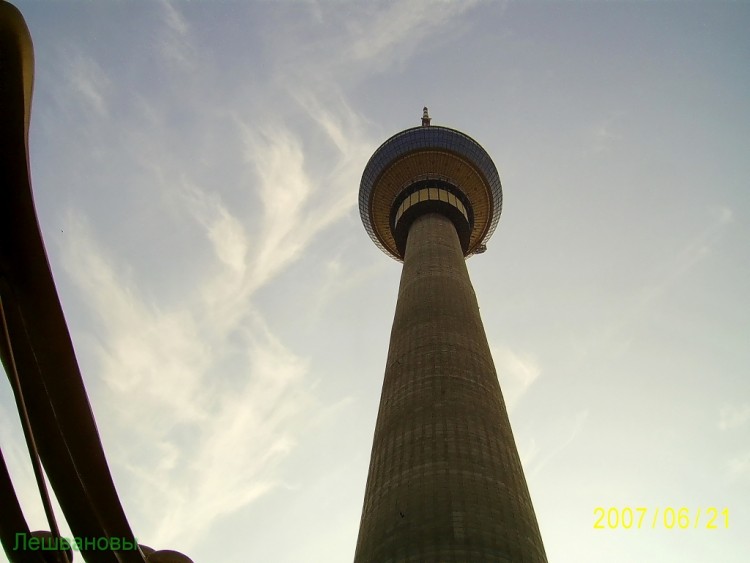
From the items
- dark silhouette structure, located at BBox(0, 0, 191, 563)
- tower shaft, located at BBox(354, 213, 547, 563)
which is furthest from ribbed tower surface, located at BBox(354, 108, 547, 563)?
dark silhouette structure, located at BBox(0, 0, 191, 563)

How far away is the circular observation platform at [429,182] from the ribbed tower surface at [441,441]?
182cm

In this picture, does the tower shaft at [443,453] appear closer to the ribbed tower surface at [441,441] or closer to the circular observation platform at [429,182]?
the ribbed tower surface at [441,441]

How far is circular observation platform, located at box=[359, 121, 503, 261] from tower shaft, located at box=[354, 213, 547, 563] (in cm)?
984

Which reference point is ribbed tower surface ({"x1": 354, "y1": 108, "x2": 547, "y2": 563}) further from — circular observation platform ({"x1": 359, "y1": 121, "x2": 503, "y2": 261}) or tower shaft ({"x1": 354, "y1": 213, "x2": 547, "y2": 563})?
circular observation platform ({"x1": 359, "y1": 121, "x2": 503, "y2": 261})

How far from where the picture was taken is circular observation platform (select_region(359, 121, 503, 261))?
3322cm

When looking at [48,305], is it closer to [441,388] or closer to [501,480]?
[501,480]

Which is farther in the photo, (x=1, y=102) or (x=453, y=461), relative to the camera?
(x=453, y=461)

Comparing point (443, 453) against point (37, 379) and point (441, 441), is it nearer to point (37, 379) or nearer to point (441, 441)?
point (441, 441)

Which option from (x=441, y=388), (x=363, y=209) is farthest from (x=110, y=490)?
(x=363, y=209)

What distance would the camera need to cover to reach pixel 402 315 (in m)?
23.3

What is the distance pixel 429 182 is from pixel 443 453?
21328 mm

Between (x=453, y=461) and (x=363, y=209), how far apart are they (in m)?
24.3

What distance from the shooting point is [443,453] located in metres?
15.7

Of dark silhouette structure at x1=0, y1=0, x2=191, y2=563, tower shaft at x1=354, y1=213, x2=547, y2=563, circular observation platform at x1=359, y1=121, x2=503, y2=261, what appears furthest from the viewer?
circular observation platform at x1=359, y1=121, x2=503, y2=261
